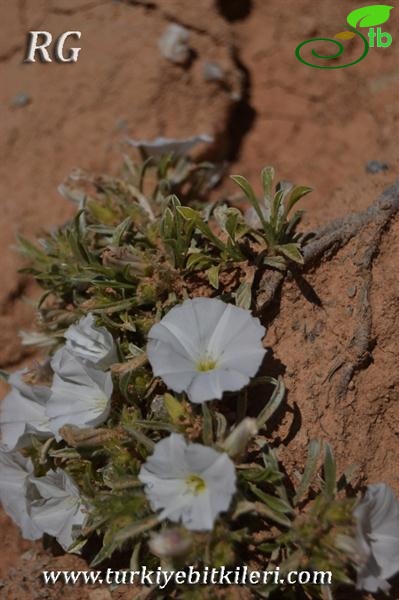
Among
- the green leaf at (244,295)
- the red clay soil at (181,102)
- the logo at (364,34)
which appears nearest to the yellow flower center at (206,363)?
the green leaf at (244,295)

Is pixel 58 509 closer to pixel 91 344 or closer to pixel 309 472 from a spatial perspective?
pixel 91 344

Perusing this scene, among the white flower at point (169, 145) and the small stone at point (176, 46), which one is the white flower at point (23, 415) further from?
the small stone at point (176, 46)

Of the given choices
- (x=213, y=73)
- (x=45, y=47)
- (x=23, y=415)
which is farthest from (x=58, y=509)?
(x=45, y=47)

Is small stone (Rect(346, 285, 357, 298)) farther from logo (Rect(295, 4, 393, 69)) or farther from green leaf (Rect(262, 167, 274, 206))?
logo (Rect(295, 4, 393, 69))

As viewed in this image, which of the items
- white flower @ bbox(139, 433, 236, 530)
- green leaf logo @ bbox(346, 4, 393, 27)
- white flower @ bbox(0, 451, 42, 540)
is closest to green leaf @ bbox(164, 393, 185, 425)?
white flower @ bbox(139, 433, 236, 530)

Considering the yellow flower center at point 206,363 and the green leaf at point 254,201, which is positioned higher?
the green leaf at point 254,201

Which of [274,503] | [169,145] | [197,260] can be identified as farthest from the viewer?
[169,145]

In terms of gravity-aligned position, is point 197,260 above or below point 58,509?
above
